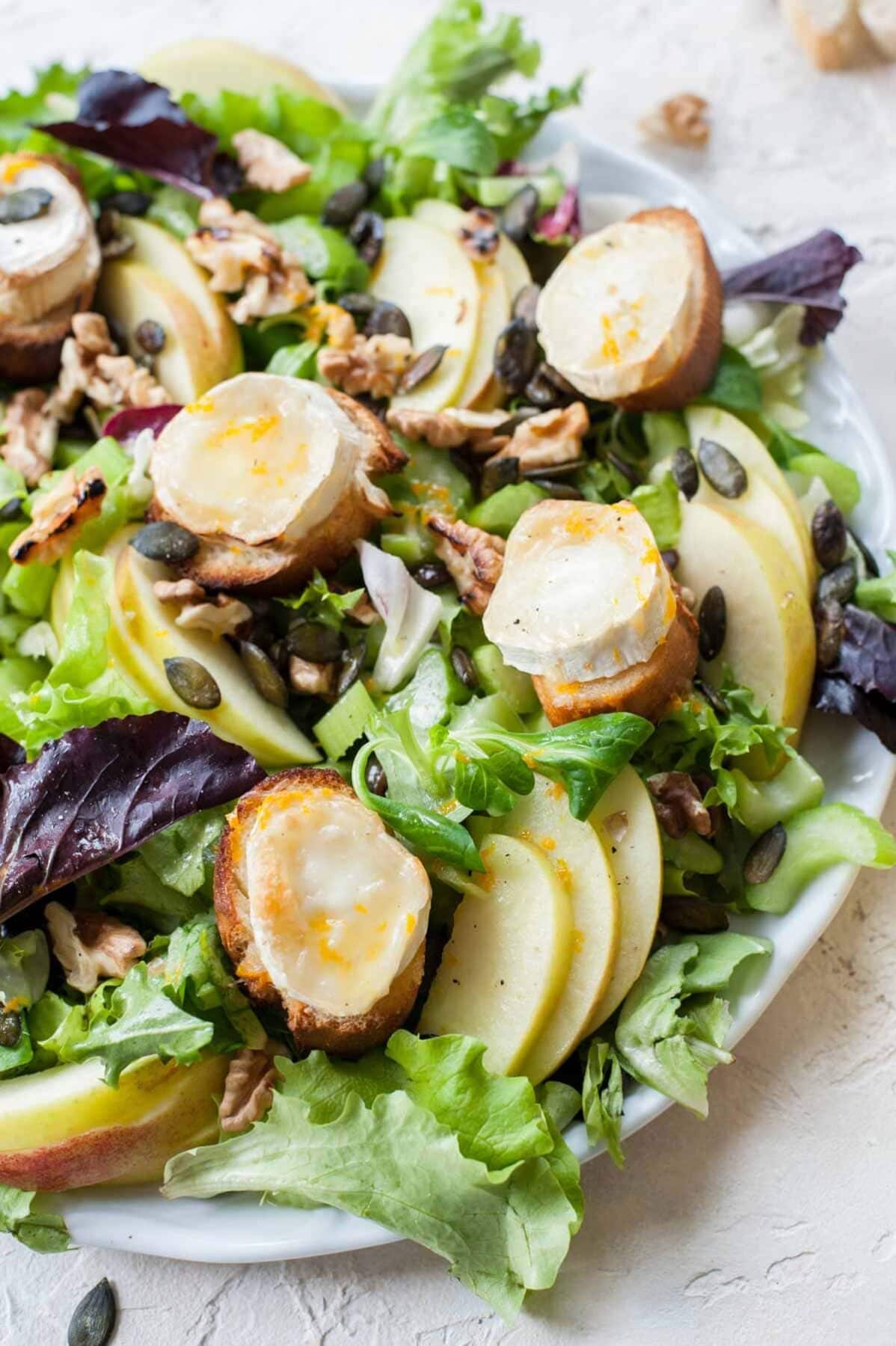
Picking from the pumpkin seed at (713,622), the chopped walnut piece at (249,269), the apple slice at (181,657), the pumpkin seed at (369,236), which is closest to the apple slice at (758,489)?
the pumpkin seed at (713,622)

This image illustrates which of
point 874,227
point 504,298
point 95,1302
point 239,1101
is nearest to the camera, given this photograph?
point 239,1101

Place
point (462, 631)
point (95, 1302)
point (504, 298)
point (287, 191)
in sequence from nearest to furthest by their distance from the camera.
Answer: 1. point (95, 1302)
2. point (462, 631)
3. point (504, 298)
4. point (287, 191)

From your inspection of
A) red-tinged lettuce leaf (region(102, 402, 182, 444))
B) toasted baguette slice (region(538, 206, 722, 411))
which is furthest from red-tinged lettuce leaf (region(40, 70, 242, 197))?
toasted baguette slice (region(538, 206, 722, 411))

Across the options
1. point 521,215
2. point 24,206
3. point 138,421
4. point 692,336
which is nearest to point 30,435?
point 138,421

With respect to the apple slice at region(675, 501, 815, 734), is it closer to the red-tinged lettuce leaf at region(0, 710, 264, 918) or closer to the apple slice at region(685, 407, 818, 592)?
the apple slice at region(685, 407, 818, 592)

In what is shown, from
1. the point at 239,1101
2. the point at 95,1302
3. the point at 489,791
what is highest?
the point at 489,791

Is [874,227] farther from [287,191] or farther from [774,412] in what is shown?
[287,191]

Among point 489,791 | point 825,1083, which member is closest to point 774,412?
point 489,791
